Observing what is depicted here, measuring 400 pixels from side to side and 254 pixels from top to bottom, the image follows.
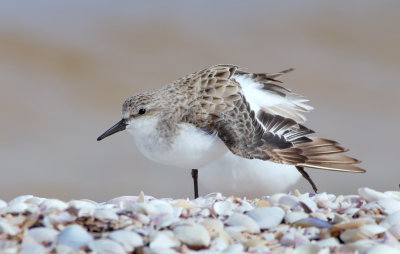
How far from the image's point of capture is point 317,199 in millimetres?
3875

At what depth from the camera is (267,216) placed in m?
3.25

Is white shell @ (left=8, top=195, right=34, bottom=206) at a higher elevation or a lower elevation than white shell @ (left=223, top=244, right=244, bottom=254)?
higher

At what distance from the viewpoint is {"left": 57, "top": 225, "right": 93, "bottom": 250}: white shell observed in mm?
2740

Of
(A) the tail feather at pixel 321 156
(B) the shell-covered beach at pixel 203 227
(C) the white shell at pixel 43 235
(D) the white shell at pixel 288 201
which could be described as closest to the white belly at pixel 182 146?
(A) the tail feather at pixel 321 156

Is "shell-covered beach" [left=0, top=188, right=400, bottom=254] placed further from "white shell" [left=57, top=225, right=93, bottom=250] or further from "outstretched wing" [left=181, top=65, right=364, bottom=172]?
"outstretched wing" [left=181, top=65, right=364, bottom=172]

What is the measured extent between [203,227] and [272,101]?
2481mm

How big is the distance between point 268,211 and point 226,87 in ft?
5.78

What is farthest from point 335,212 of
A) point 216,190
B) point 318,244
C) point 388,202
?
point 216,190

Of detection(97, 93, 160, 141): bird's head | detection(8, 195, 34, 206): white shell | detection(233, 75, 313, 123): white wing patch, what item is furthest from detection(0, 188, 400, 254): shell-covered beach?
detection(233, 75, 313, 123): white wing patch

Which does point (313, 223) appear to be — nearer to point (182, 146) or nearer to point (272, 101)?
point (182, 146)

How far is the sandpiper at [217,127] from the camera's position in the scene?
440cm

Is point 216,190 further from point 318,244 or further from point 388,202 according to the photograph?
point 318,244

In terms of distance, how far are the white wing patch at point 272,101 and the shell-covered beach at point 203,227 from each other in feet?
5.16

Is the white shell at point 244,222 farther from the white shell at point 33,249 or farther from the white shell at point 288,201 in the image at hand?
the white shell at point 33,249
